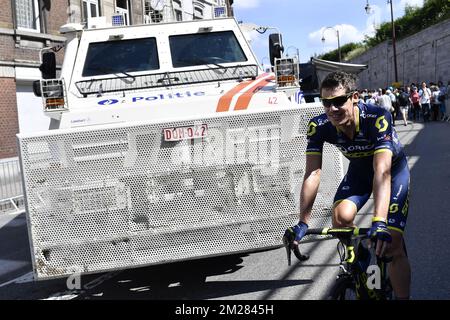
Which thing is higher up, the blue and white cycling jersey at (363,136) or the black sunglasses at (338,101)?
the black sunglasses at (338,101)

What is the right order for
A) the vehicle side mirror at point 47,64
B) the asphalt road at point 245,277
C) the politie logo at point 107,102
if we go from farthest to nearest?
the vehicle side mirror at point 47,64 < the politie logo at point 107,102 < the asphalt road at point 245,277

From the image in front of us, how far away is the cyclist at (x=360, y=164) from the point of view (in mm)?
3363

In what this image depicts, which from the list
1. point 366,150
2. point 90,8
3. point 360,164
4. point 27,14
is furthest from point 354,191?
point 90,8

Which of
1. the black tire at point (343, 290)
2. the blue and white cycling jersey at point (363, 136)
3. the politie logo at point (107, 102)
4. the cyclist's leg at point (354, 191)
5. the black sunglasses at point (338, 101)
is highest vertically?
the politie logo at point (107, 102)

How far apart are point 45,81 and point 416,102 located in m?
24.7

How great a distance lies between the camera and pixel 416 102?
27734 mm

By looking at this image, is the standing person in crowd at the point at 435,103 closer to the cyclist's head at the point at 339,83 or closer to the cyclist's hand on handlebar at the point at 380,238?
the cyclist's head at the point at 339,83

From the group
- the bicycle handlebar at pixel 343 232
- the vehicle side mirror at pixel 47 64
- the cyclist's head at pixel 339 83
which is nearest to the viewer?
the bicycle handlebar at pixel 343 232

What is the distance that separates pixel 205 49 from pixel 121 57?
3.71ft

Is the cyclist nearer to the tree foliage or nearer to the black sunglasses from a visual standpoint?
the black sunglasses

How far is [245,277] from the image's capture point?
558 centimetres

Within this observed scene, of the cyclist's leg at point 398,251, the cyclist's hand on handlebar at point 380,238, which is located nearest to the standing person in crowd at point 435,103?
the cyclist's leg at point 398,251
